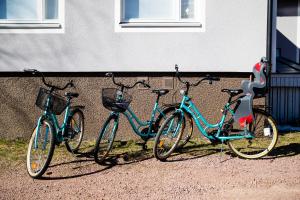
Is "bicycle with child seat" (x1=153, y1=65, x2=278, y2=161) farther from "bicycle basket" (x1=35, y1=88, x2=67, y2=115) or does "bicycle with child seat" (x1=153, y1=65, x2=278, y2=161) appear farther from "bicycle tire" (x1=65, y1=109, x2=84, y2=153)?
"bicycle basket" (x1=35, y1=88, x2=67, y2=115)

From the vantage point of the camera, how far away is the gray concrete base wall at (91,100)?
731 centimetres

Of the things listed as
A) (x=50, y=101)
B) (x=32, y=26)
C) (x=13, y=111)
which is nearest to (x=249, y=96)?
(x=50, y=101)

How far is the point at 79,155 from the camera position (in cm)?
630

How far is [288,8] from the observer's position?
489 inches

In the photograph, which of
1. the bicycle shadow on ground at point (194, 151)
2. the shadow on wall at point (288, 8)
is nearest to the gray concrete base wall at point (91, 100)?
the bicycle shadow on ground at point (194, 151)

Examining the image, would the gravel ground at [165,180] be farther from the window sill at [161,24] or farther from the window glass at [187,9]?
the window glass at [187,9]

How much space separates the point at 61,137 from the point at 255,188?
2.58 meters

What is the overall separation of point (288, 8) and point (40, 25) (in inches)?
311

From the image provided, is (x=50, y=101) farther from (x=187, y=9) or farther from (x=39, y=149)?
(x=187, y=9)

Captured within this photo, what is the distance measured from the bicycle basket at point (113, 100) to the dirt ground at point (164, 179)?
2.52 ft

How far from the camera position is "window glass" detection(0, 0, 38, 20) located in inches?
291

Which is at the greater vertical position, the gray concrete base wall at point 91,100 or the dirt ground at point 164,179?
the gray concrete base wall at point 91,100

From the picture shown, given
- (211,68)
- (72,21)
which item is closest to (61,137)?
(72,21)

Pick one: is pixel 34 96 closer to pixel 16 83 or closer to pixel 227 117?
pixel 16 83
